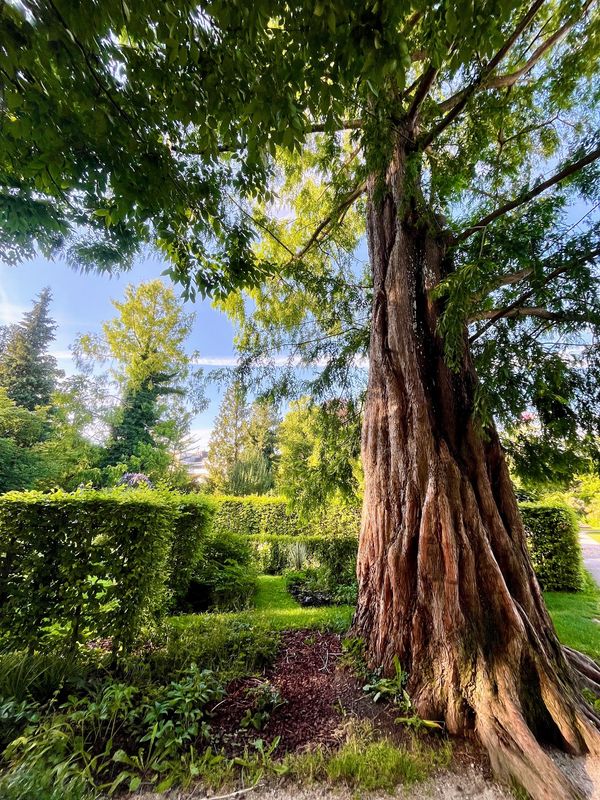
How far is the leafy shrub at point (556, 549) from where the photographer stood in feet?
19.5

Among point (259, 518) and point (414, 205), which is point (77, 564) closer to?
point (414, 205)

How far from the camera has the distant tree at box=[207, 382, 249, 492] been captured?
57.7ft

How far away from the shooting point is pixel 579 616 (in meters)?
4.48

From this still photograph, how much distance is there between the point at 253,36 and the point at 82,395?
51.3 feet

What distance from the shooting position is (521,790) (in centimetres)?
153

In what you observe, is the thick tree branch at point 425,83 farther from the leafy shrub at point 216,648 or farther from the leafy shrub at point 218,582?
the leafy shrub at point 218,582

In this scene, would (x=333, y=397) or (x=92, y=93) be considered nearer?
(x=92, y=93)

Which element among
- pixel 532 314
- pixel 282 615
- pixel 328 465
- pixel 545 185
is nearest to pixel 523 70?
pixel 545 185

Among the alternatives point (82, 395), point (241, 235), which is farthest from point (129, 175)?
point (82, 395)

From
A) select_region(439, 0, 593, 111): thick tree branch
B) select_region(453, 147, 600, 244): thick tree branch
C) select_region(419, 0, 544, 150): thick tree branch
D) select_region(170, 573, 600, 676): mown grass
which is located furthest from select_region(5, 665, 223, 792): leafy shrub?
select_region(439, 0, 593, 111): thick tree branch

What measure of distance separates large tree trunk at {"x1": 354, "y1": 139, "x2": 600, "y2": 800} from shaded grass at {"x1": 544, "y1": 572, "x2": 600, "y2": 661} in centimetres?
127

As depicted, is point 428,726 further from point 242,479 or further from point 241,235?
point 242,479

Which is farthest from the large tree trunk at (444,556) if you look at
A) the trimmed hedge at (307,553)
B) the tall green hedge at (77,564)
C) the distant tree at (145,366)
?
the distant tree at (145,366)

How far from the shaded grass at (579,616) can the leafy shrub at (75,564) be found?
468cm
